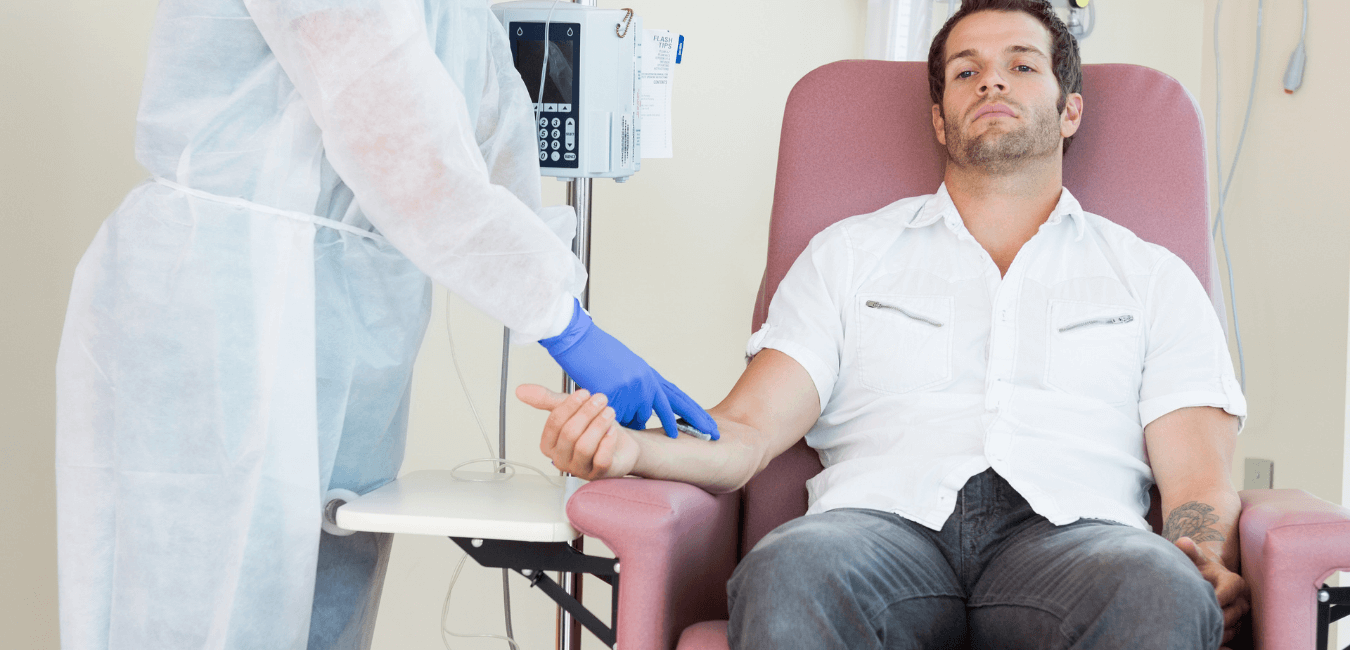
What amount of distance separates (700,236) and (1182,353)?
43.5 inches

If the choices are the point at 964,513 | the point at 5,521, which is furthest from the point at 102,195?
the point at 964,513

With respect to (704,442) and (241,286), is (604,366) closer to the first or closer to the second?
(704,442)

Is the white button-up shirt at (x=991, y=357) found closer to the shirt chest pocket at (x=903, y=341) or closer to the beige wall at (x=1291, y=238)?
the shirt chest pocket at (x=903, y=341)

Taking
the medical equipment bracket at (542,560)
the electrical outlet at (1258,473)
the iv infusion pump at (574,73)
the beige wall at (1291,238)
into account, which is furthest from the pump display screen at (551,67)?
the electrical outlet at (1258,473)

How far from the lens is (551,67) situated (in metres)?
1.54

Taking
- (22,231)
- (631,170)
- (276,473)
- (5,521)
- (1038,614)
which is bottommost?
(5,521)

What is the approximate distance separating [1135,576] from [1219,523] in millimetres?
298

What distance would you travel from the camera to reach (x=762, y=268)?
2.28 meters

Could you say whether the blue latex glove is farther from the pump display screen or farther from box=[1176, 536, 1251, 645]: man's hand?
box=[1176, 536, 1251, 645]: man's hand

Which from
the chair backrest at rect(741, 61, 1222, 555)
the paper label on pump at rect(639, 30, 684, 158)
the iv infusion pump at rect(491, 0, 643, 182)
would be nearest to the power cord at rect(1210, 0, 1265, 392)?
the chair backrest at rect(741, 61, 1222, 555)

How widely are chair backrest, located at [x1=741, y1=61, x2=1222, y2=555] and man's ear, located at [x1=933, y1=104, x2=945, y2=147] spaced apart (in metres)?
0.03

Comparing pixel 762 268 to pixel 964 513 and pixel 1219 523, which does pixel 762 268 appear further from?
pixel 1219 523

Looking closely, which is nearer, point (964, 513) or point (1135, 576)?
point (1135, 576)

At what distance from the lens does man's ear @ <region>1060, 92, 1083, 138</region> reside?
1.58m
